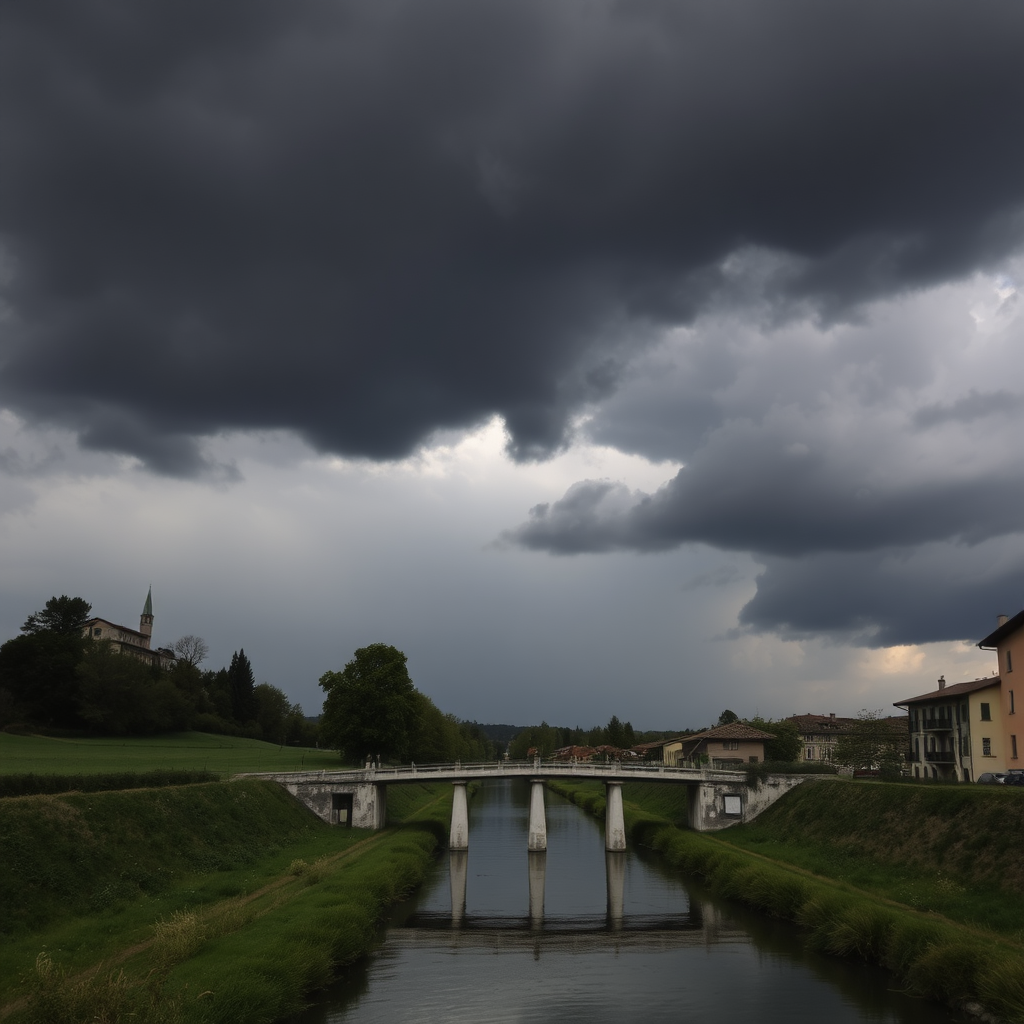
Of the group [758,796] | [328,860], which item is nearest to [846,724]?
[758,796]

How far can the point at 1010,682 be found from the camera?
76188 mm

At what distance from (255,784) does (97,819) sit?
Result: 93.8ft

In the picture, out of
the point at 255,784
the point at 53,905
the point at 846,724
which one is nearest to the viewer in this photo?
the point at 53,905

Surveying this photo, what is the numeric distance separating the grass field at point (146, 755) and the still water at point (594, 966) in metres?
37.1

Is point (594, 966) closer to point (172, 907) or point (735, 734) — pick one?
point (172, 907)

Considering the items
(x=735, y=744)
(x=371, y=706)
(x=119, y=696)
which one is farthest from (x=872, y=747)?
(x=119, y=696)

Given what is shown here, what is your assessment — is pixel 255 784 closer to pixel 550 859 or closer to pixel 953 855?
pixel 550 859

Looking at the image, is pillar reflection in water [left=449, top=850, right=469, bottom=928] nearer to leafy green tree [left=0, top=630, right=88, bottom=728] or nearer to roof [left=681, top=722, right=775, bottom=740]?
roof [left=681, top=722, right=775, bottom=740]

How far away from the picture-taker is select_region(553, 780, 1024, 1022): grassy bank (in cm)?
3102

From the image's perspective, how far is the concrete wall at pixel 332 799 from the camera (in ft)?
260

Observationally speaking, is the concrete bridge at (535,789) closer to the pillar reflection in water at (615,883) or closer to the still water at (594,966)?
the pillar reflection in water at (615,883)

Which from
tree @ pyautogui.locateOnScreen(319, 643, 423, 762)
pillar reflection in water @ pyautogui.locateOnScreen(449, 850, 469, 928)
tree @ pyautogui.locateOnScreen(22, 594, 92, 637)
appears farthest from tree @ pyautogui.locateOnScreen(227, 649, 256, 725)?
pillar reflection in water @ pyautogui.locateOnScreen(449, 850, 469, 928)

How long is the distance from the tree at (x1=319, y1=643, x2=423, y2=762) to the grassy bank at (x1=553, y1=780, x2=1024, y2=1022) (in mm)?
37454

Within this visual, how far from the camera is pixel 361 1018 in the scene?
1186 inches
